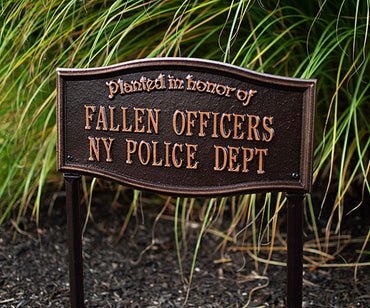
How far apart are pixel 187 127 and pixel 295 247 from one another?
451 mm

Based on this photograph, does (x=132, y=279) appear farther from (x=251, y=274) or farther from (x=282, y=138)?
(x=282, y=138)

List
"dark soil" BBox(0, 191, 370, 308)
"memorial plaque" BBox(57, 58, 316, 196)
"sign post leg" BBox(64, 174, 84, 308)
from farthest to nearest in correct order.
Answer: "dark soil" BBox(0, 191, 370, 308), "sign post leg" BBox(64, 174, 84, 308), "memorial plaque" BBox(57, 58, 316, 196)

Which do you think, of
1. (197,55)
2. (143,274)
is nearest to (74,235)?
(143,274)

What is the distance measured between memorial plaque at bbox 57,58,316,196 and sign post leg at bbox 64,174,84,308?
0.05 m

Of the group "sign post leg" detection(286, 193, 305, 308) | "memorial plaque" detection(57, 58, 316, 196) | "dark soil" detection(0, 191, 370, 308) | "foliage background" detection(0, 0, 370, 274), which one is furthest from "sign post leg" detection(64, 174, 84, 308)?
"sign post leg" detection(286, 193, 305, 308)

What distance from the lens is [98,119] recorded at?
60.1 inches

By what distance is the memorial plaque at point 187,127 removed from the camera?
53.7 inches

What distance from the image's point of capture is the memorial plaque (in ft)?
4.48

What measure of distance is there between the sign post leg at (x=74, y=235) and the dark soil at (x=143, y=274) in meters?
0.31

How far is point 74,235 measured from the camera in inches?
62.6

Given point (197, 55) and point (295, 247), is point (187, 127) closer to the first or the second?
point (295, 247)

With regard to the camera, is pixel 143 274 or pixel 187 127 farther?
pixel 143 274

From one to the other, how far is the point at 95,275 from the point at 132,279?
161 millimetres

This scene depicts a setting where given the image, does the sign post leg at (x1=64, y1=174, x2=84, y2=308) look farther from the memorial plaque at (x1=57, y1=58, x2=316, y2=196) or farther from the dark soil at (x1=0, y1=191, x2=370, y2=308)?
the dark soil at (x1=0, y1=191, x2=370, y2=308)
